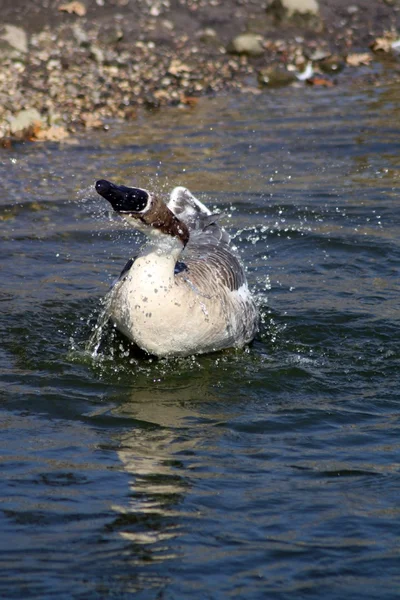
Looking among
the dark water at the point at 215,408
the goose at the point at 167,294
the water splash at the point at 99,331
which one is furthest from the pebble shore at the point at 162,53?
the goose at the point at 167,294

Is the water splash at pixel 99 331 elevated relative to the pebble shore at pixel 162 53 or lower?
lower

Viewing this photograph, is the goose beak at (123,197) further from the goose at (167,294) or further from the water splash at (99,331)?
the water splash at (99,331)

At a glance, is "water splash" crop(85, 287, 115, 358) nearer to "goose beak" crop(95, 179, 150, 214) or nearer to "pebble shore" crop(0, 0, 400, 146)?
"goose beak" crop(95, 179, 150, 214)

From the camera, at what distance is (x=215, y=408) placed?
714 cm

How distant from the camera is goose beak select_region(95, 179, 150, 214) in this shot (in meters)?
6.57

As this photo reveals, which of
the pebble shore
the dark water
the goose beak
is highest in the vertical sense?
the pebble shore

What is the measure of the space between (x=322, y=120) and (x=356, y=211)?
3972mm

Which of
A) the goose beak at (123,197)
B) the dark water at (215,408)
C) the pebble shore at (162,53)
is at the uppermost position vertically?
→ the pebble shore at (162,53)

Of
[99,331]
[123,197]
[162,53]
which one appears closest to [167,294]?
[123,197]

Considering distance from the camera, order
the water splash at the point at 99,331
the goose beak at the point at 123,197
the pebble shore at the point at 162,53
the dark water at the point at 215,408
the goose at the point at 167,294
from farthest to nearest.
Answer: the pebble shore at the point at 162,53, the water splash at the point at 99,331, the goose at the point at 167,294, the goose beak at the point at 123,197, the dark water at the point at 215,408

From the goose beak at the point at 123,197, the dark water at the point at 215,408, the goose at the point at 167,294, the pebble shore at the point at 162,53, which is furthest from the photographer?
the pebble shore at the point at 162,53

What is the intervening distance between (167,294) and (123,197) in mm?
850

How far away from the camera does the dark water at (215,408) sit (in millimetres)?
5199

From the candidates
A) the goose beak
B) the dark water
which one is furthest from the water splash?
the goose beak
